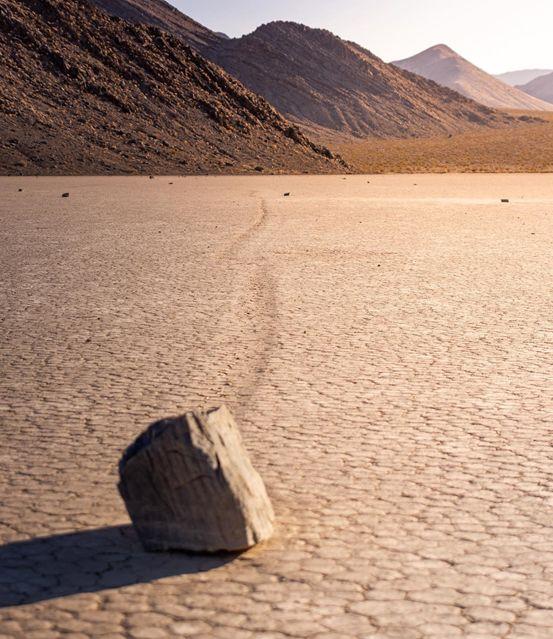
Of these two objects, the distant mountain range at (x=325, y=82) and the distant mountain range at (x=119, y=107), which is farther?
the distant mountain range at (x=325, y=82)

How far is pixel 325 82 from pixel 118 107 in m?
53.5

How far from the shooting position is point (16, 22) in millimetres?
55125

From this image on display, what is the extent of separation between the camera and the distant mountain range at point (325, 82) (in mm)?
97188

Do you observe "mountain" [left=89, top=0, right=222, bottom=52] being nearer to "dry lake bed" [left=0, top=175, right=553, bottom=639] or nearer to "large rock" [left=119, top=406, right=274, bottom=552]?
"dry lake bed" [left=0, top=175, right=553, bottom=639]

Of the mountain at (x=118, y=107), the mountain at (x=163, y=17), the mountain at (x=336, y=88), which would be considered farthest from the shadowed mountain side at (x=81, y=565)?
the mountain at (x=163, y=17)

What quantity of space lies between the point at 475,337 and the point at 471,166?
52583 millimetres

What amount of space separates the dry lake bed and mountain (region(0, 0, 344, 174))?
34.4 meters

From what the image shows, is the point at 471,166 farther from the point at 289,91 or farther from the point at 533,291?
the point at 533,291

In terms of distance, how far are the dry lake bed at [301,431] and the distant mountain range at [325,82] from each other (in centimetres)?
8179

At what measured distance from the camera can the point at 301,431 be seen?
5367 mm

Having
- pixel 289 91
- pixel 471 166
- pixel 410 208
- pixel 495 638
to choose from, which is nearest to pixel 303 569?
pixel 495 638

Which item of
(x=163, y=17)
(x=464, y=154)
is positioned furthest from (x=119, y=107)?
(x=163, y=17)

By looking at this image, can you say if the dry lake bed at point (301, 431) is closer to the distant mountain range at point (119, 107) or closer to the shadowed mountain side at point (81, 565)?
the shadowed mountain side at point (81, 565)

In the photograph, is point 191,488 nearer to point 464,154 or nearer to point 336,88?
point 464,154
